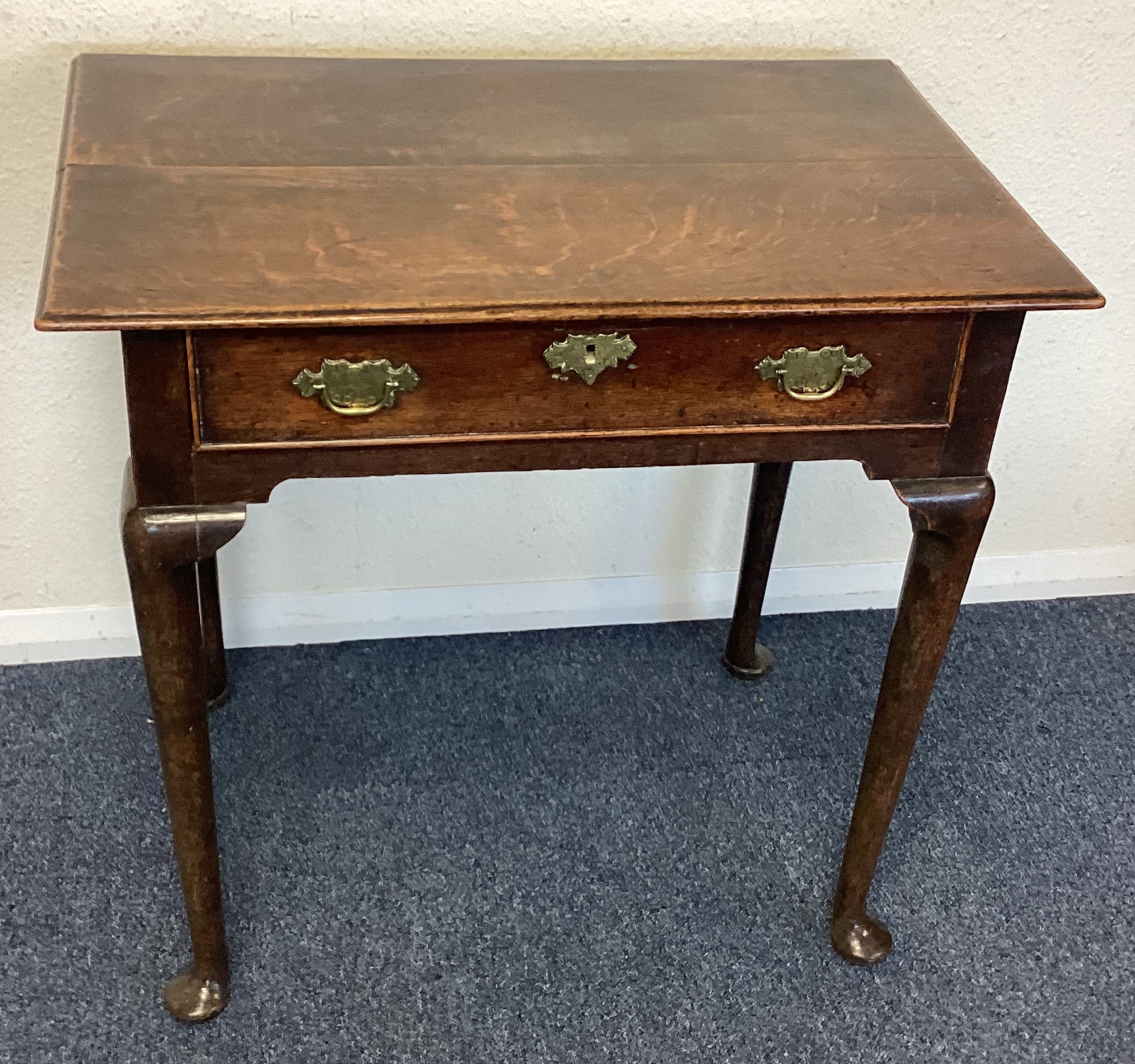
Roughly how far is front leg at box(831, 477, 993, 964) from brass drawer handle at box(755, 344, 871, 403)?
5.1 inches

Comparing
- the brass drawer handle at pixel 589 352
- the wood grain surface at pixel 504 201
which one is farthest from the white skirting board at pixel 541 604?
the brass drawer handle at pixel 589 352

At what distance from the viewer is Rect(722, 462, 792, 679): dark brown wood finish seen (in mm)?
1806

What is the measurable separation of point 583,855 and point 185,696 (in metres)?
0.62

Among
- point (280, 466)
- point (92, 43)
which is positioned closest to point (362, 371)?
point (280, 466)

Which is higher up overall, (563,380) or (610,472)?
(563,380)

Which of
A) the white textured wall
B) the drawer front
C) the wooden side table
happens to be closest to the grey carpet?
the white textured wall

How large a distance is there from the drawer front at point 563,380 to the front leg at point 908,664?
0.09m

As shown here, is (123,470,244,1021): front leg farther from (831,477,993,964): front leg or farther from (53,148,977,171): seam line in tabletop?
(831,477,993,964): front leg

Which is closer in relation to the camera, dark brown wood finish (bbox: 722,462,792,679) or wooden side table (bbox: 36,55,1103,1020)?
wooden side table (bbox: 36,55,1103,1020)

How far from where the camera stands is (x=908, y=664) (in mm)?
1377

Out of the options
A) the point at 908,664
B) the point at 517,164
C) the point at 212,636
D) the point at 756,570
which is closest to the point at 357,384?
the point at 517,164

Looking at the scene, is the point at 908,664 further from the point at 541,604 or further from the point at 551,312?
the point at 541,604

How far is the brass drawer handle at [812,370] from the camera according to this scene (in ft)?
3.78

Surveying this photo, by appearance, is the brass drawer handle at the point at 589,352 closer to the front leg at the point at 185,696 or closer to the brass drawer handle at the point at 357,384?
the brass drawer handle at the point at 357,384
